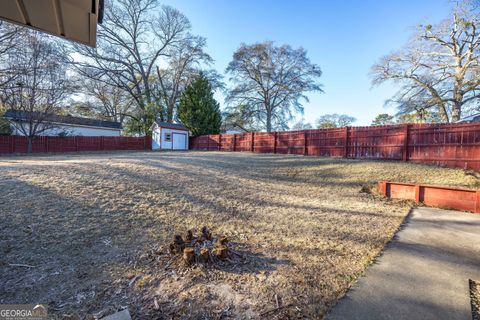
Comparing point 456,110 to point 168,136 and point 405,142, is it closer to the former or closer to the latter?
point 405,142

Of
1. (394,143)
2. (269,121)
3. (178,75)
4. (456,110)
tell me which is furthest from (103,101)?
(456,110)

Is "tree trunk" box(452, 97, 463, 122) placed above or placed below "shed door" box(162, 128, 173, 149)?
above

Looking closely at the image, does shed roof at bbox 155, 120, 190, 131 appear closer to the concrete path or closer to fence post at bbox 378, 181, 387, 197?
fence post at bbox 378, 181, 387, 197

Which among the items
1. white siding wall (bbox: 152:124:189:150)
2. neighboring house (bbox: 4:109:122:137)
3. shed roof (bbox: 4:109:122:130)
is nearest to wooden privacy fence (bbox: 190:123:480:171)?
white siding wall (bbox: 152:124:189:150)

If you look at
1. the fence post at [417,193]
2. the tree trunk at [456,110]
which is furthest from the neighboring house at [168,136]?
the tree trunk at [456,110]

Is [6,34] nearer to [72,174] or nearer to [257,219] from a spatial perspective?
[72,174]

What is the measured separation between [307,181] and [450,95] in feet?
51.0

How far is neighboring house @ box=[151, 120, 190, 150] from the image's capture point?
2106cm

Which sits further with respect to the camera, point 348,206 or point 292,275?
point 348,206

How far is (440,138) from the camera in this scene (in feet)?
26.2

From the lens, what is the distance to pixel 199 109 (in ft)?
75.1

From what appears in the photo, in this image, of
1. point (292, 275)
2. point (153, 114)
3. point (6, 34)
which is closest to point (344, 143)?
point (292, 275)

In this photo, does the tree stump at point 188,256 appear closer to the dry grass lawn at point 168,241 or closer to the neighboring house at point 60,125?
the dry grass lawn at point 168,241

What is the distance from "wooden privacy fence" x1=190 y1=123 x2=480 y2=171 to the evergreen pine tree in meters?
9.55
